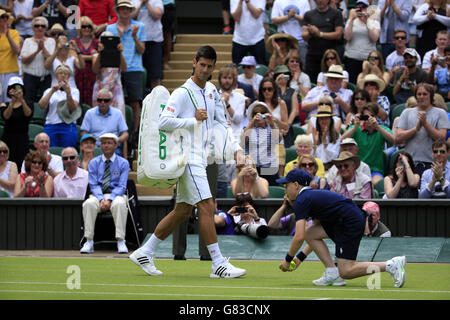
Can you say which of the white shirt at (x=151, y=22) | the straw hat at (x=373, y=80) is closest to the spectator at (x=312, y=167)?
the straw hat at (x=373, y=80)

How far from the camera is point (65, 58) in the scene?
16.3m

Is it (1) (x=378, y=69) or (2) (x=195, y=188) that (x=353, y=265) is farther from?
(1) (x=378, y=69)

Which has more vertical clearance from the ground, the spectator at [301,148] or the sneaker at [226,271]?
the spectator at [301,148]

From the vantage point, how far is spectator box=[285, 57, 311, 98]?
16.0 metres

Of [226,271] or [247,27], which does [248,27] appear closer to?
[247,27]

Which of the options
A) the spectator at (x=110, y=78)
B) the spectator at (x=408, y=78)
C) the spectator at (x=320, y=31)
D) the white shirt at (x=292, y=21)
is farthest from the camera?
the white shirt at (x=292, y=21)

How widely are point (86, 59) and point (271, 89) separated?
12.5 feet

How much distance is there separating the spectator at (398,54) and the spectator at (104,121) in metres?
4.92

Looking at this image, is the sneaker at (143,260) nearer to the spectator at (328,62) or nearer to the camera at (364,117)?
the camera at (364,117)

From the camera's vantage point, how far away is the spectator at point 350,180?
12906mm

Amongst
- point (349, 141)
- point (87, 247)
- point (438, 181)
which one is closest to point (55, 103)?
point (87, 247)

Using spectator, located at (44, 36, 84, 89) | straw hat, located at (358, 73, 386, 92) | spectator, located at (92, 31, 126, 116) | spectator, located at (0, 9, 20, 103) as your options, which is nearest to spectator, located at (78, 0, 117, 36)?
spectator, located at (44, 36, 84, 89)

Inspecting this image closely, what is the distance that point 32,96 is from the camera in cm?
1675
